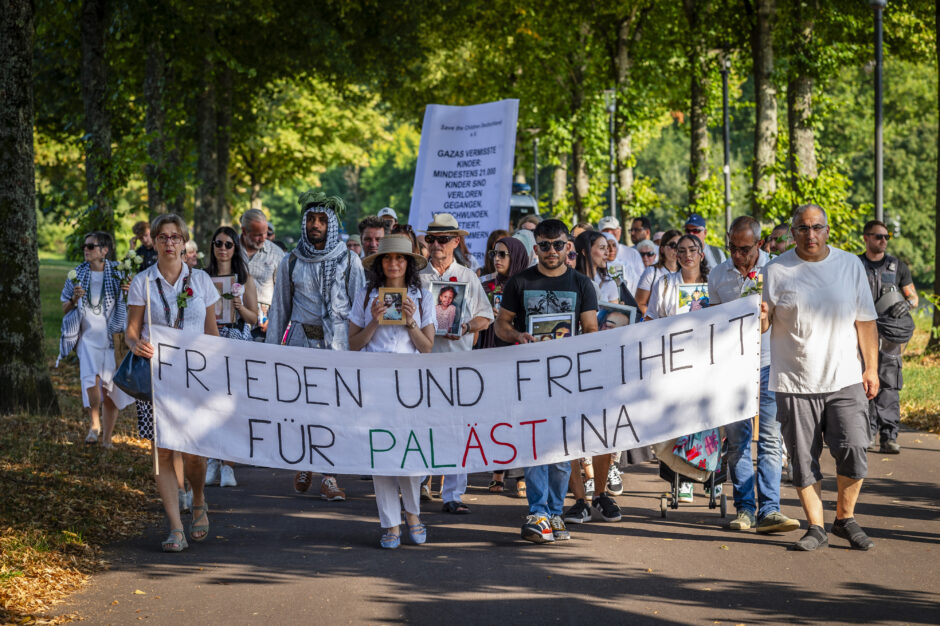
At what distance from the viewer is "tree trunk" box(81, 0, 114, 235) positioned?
1756 centimetres

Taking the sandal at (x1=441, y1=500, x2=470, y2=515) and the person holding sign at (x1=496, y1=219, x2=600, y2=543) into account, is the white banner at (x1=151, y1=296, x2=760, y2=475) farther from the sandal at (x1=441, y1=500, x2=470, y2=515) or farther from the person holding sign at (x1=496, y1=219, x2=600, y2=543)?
the sandal at (x1=441, y1=500, x2=470, y2=515)

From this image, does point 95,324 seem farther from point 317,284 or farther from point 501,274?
point 501,274

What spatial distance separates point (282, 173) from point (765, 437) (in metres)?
43.4

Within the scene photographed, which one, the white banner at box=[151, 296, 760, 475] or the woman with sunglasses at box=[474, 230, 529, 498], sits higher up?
the woman with sunglasses at box=[474, 230, 529, 498]

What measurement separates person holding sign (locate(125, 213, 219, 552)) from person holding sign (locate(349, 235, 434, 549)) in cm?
103

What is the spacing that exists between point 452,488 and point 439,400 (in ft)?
5.38

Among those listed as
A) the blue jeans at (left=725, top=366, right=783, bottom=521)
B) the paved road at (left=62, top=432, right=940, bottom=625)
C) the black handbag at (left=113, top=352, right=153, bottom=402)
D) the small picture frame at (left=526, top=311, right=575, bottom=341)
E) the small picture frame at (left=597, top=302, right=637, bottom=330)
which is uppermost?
the small picture frame at (left=597, top=302, right=637, bottom=330)

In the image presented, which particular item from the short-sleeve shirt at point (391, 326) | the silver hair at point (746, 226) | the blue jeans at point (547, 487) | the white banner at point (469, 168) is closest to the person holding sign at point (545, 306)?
the blue jeans at point (547, 487)

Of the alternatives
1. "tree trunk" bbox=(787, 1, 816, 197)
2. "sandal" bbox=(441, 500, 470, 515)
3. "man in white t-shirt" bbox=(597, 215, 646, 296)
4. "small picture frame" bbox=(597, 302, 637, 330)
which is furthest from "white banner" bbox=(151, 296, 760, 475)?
"tree trunk" bbox=(787, 1, 816, 197)

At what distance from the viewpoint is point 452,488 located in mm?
9555

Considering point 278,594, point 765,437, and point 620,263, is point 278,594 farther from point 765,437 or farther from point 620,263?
point 620,263

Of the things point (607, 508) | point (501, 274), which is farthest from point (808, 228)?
point (501, 274)

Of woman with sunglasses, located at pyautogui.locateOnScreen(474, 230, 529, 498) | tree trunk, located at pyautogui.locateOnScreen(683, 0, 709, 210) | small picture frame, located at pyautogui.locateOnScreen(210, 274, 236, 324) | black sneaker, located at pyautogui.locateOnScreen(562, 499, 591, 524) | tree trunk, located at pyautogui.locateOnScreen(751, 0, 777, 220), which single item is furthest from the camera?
tree trunk, located at pyautogui.locateOnScreen(683, 0, 709, 210)

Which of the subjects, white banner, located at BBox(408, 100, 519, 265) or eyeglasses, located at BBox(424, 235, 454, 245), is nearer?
eyeglasses, located at BBox(424, 235, 454, 245)
